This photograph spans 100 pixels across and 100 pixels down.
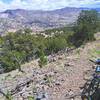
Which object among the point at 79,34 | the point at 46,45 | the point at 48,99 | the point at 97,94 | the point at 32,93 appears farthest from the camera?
the point at 46,45

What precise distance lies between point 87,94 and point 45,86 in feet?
15.6

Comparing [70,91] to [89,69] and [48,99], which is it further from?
[89,69]

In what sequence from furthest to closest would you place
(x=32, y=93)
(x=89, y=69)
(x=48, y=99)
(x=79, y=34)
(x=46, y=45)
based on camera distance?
(x=46, y=45) < (x=79, y=34) < (x=89, y=69) < (x=32, y=93) < (x=48, y=99)

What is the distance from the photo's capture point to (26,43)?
82.3 metres

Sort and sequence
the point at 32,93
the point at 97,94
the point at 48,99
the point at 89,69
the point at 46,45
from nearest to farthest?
1. the point at 97,94
2. the point at 48,99
3. the point at 32,93
4. the point at 89,69
5. the point at 46,45

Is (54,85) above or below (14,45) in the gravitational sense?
above

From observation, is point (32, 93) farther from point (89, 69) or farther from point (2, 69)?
point (2, 69)

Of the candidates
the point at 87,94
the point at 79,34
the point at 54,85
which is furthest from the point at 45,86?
the point at 79,34

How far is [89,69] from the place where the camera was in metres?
25.1

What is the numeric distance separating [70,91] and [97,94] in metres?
3.18

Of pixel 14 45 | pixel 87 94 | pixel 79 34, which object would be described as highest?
pixel 87 94

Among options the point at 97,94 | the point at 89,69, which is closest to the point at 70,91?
the point at 97,94

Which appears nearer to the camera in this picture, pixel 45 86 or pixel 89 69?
pixel 45 86

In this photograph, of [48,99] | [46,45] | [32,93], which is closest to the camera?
[48,99]
